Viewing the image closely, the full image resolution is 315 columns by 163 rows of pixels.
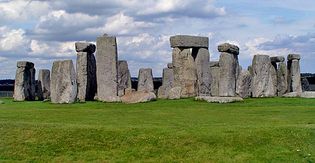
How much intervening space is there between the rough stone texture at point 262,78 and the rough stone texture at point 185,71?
4432 mm

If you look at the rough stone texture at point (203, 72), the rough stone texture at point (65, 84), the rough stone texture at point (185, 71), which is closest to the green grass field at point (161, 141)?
the rough stone texture at point (65, 84)

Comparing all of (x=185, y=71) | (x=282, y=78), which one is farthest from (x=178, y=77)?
(x=282, y=78)

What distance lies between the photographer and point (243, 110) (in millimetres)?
27062

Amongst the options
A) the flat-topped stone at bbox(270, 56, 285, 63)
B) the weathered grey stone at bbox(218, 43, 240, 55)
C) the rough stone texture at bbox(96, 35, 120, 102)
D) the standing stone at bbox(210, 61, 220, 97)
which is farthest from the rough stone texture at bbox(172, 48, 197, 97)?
the flat-topped stone at bbox(270, 56, 285, 63)

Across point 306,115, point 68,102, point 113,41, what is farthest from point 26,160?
point 113,41

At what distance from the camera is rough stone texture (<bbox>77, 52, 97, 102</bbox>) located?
1401 inches

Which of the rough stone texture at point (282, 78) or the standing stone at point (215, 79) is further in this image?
the rough stone texture at point (282, 78)

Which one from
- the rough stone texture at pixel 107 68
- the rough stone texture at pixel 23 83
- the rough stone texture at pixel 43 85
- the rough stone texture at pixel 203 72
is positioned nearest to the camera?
the rough stone texture at pixel 107 68

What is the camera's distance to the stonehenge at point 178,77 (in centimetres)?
3356

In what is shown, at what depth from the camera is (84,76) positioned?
117 ft

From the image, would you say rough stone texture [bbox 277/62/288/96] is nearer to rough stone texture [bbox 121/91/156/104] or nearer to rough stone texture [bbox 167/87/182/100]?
rough stone texture [bbox 167/87/182/100]

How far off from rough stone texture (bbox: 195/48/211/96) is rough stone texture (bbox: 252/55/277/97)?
3391 mm

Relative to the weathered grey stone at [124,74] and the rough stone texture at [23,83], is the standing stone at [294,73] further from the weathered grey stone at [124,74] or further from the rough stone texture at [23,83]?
the rough stone texture at [23,83]

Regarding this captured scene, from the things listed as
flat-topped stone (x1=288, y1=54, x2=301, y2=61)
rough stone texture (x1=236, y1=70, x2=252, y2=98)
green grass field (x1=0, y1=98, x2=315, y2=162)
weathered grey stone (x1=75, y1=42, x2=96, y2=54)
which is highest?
weathered grey stone (x1=75, y1=42, x2=96, y2=54)
